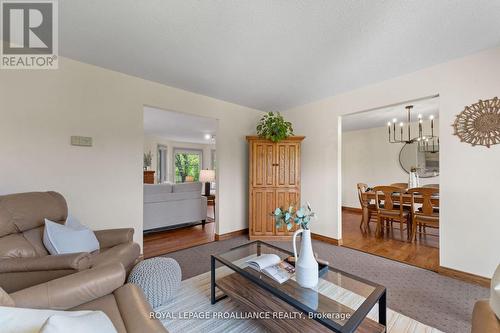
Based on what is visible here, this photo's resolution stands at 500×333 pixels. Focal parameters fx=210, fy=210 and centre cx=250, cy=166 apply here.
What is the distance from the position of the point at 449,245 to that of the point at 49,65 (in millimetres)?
4837

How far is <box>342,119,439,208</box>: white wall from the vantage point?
5.45m

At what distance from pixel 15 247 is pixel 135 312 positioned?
124cm

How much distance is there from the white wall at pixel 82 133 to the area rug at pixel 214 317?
4.37 ft

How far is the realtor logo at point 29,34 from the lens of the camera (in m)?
1.66

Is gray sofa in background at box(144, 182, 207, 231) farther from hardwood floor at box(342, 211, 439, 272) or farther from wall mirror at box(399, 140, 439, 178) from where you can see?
wall mirror at box(399, 140, 439, 178)

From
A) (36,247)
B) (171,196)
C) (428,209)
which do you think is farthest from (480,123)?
(171,196)

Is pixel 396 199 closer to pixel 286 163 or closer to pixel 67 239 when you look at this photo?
pixel 286 163

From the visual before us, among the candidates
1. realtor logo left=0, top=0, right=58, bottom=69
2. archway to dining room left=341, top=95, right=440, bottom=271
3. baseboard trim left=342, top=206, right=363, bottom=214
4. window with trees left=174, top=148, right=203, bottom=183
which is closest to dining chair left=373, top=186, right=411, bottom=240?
archway to dining room left=341, top=95, right=440, bottom=271

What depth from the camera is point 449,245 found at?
2.38 meters

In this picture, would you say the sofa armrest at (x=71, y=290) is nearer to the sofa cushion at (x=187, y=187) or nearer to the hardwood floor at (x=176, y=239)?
the hardwood floor at (x=176, y=239)

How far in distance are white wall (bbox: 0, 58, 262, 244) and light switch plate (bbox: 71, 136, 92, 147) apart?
49 mm

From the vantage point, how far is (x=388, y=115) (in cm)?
454

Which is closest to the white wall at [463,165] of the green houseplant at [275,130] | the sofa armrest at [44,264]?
the green houseplant at [275,130]

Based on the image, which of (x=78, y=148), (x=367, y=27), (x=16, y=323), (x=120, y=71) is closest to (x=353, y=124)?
(x=367, y=27)
